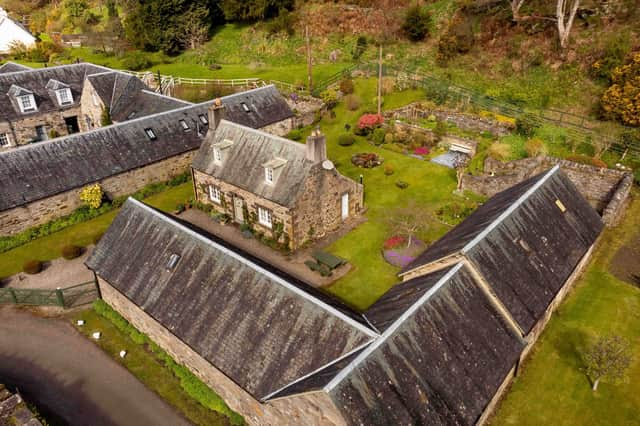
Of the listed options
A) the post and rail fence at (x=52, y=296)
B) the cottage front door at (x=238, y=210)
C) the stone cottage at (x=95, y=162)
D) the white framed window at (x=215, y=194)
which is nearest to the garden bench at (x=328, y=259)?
the cottage front door at (x=238, y=210)

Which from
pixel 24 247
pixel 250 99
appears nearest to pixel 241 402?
pixel 24 247

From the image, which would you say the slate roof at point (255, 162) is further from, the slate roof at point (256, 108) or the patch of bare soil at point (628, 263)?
the patch of bare soil at point (628, 263)

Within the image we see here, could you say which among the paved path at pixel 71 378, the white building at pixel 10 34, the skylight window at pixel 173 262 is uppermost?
the white building at pixel 10 34

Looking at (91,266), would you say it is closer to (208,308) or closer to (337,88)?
(208,308)

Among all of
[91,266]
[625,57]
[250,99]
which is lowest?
[91,266]

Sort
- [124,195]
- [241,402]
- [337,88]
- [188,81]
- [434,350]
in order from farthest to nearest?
1. [188,81]
2. [337,88]
3. [124,195]
4. [241,402]
5. [434,350]

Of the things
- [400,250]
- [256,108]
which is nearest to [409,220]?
[400,250]

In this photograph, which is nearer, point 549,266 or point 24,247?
point 549,266
